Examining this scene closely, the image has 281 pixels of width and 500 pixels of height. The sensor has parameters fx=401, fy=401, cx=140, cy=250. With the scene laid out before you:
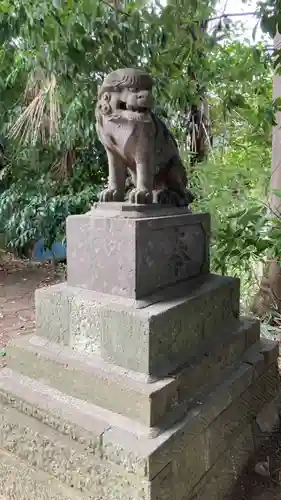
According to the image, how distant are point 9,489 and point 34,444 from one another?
28 cm

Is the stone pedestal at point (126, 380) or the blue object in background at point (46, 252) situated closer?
the stone pedestal at point (126, 380)

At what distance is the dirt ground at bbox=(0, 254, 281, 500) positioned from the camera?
1.68 metres

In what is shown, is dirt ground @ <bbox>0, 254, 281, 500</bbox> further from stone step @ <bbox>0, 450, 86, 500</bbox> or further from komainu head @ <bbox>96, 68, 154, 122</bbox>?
komainu head @ <bbox>96, 68, 154, 122</bbox>

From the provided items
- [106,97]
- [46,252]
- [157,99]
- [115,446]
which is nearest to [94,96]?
[157,99]

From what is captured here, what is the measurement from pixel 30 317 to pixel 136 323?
2.55 metres

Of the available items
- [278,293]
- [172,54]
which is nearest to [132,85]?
[172,54]

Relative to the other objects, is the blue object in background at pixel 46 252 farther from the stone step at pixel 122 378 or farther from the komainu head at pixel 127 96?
the komainu head at pixel 127 96

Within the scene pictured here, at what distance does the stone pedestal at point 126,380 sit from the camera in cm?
133

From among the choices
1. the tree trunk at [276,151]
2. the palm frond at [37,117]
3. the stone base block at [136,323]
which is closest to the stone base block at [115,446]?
the stone base block at [136,323]

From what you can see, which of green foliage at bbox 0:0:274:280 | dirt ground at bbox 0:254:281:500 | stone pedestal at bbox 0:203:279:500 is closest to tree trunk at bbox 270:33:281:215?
green foliage at bbox 0:0:274:280

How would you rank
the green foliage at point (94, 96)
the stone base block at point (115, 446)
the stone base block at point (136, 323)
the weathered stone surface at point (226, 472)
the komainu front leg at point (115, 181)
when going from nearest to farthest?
1. the stone base block at point (115, 446)
2. the stone base block at point (136, 323)
3. the weathered stone surface at point (226, 472)
4. the komainu front leg at point (115, 181)
5. the green foliage at point (94, 96)

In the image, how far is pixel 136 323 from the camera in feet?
4.61

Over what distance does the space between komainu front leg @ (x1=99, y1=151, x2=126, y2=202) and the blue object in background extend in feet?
13.1

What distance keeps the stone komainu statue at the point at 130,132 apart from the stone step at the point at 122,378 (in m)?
0.65
